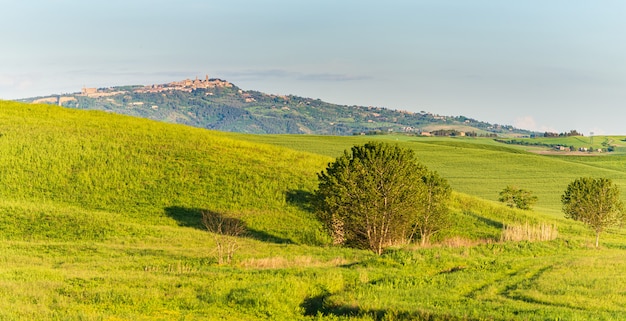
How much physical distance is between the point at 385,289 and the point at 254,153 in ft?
217

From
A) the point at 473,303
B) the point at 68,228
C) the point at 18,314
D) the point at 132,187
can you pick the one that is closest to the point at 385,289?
the point at 473,303

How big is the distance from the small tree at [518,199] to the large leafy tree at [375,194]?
51.3m

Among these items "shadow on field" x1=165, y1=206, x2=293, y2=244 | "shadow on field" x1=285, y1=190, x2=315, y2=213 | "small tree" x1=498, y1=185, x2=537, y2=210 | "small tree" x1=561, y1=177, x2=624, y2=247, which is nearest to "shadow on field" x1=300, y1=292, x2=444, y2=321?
"shadow on field" x1=165, y1=206, x2=293, y2=244

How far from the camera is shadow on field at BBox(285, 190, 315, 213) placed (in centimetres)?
6612

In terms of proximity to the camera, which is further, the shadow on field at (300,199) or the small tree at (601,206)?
the shadow on field at (300,199)

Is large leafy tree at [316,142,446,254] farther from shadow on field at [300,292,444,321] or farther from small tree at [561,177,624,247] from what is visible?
small tree at [561,177,624,247]

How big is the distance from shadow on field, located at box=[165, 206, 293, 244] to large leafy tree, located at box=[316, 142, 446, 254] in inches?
392

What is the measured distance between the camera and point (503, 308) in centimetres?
2100

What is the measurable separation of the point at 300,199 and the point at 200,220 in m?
14.1

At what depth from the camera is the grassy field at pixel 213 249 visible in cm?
2242

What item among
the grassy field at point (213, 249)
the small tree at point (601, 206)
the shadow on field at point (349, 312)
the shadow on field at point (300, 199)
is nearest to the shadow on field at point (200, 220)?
the grassy field at point (213, 249)

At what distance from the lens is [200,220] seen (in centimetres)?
6050

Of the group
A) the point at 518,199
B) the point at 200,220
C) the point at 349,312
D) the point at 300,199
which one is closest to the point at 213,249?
the point at 200,220

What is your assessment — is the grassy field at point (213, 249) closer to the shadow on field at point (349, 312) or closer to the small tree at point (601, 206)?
the shadow on field at point (349, 312)
